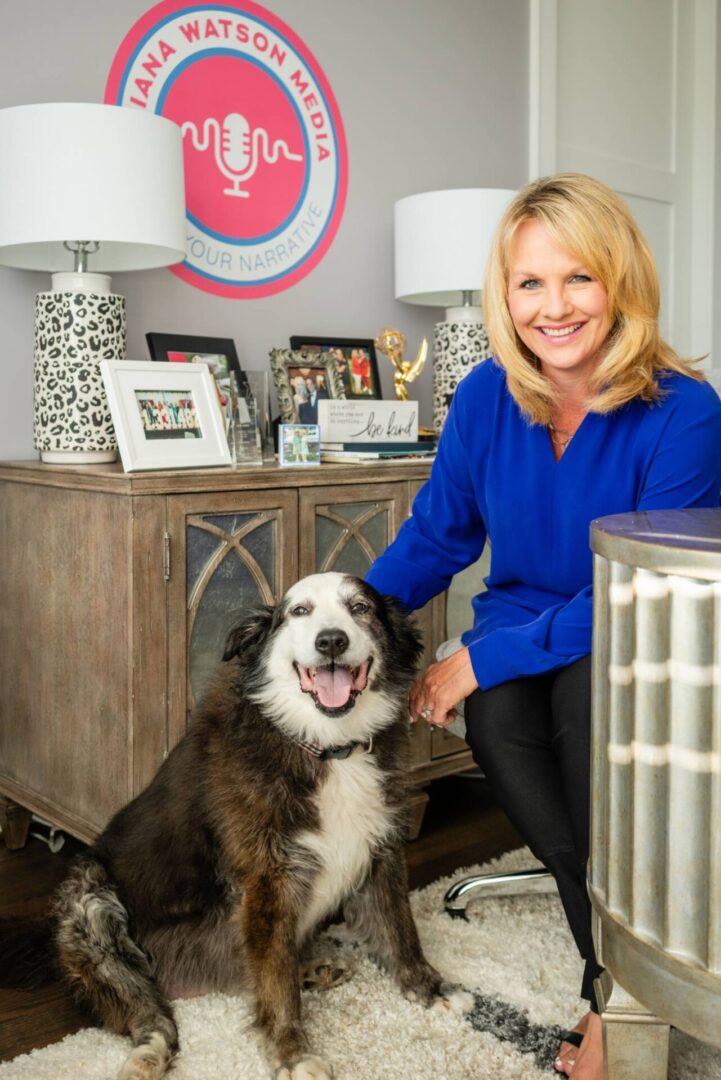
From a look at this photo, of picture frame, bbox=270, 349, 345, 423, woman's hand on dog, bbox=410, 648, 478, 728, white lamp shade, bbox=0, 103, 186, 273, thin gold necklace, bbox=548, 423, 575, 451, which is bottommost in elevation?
woman's hand on dog, bbox=410, 648, 478, 728

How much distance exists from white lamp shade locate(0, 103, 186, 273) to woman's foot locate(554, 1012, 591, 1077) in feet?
5.48

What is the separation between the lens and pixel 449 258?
2.86m

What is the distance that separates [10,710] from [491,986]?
1272mm

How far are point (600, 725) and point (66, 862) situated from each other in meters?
1.60

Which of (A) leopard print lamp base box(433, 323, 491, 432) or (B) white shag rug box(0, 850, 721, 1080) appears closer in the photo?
(B) white shag rug box(0, 850, 721, 1080)

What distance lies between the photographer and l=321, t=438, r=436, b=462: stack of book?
8.13 ft

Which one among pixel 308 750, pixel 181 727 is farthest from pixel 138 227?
pixel 308 750

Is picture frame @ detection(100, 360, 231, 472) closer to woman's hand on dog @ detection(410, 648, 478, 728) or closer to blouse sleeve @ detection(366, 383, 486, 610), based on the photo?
blouse sleeve @ detection(366, 383, 486, 610)

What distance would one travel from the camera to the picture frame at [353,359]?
9.60 feet

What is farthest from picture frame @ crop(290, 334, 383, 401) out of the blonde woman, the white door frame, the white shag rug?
the white door frame

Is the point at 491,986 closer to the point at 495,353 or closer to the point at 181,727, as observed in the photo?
the point at 181,727

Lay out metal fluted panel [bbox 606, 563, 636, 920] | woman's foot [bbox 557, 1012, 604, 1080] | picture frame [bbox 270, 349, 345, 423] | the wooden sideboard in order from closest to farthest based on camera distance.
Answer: metal fluted panel [bbox 606, 563, 636, 920] → woman's foot [bbox 557, 1012, 604, 1080] → the wooden sideboard → picture frame [bbox 270, 349, 345, 423]

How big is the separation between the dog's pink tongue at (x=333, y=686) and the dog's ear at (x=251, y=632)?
0.12 m

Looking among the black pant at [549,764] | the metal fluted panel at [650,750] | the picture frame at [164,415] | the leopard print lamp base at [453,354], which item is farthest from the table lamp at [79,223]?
the metal fluted panel at [650,750]
